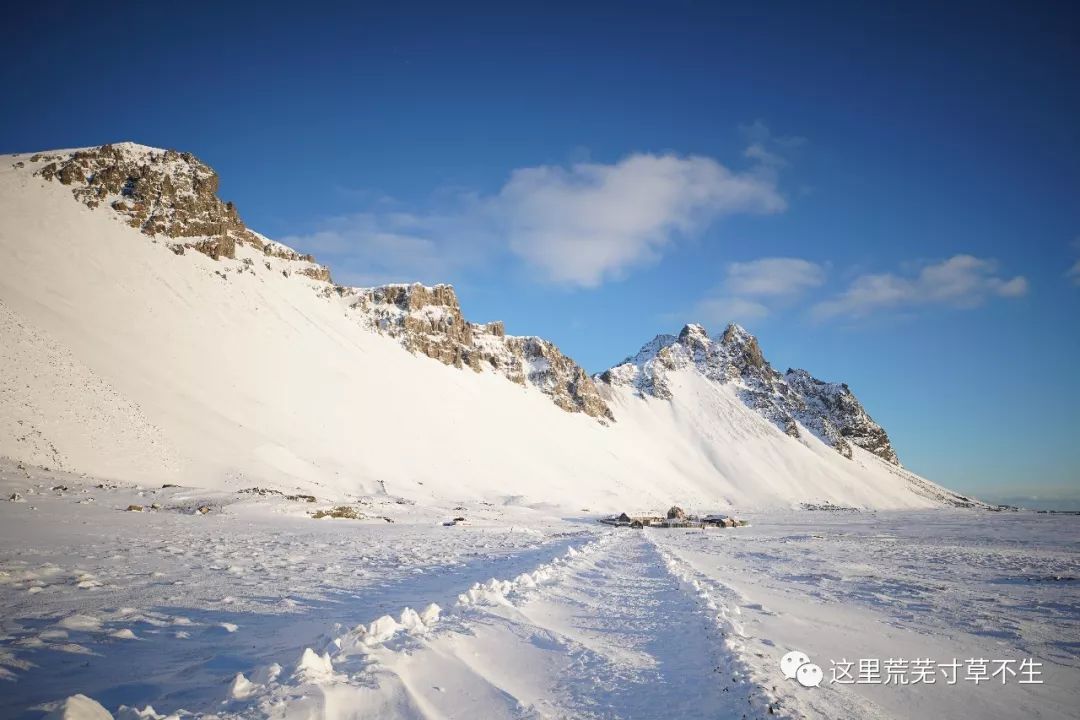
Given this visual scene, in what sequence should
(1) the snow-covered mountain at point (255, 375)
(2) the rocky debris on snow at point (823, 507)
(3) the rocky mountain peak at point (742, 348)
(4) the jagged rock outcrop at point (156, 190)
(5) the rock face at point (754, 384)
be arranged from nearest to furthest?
(1) the snow-covered mountain at point (255, 375) < (4) the jagged rock outcrop at point (156, 190) < (2) the rocky debris on snow at point (823, 507) < (5) the rock face at point (754, 384) < (3) the rocky mountain peak at point (742, 348)

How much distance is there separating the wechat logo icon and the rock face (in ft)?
445

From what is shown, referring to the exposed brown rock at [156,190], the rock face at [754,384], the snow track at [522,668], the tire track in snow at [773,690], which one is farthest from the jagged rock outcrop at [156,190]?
the rock face at [754,384]

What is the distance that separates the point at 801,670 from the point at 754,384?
170m

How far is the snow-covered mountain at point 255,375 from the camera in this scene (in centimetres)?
3139

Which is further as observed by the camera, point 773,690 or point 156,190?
point 156,190

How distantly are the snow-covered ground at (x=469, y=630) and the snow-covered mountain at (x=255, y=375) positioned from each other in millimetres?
18839

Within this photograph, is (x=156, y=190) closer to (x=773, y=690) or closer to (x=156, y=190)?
(x=156, y=190)

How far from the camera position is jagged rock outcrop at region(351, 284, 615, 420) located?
3311 inches

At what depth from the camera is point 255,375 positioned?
4984 cm

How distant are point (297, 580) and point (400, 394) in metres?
57.5

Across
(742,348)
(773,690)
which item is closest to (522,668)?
(773,690)

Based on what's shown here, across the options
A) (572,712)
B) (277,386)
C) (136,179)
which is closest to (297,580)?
(572,712)

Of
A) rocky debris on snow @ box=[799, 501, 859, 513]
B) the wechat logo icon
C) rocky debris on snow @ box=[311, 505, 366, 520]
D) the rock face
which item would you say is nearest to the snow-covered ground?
the wechat logo icon

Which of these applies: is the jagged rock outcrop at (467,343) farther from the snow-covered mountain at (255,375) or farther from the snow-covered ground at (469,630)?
the snow-covered ground at (469,630)
